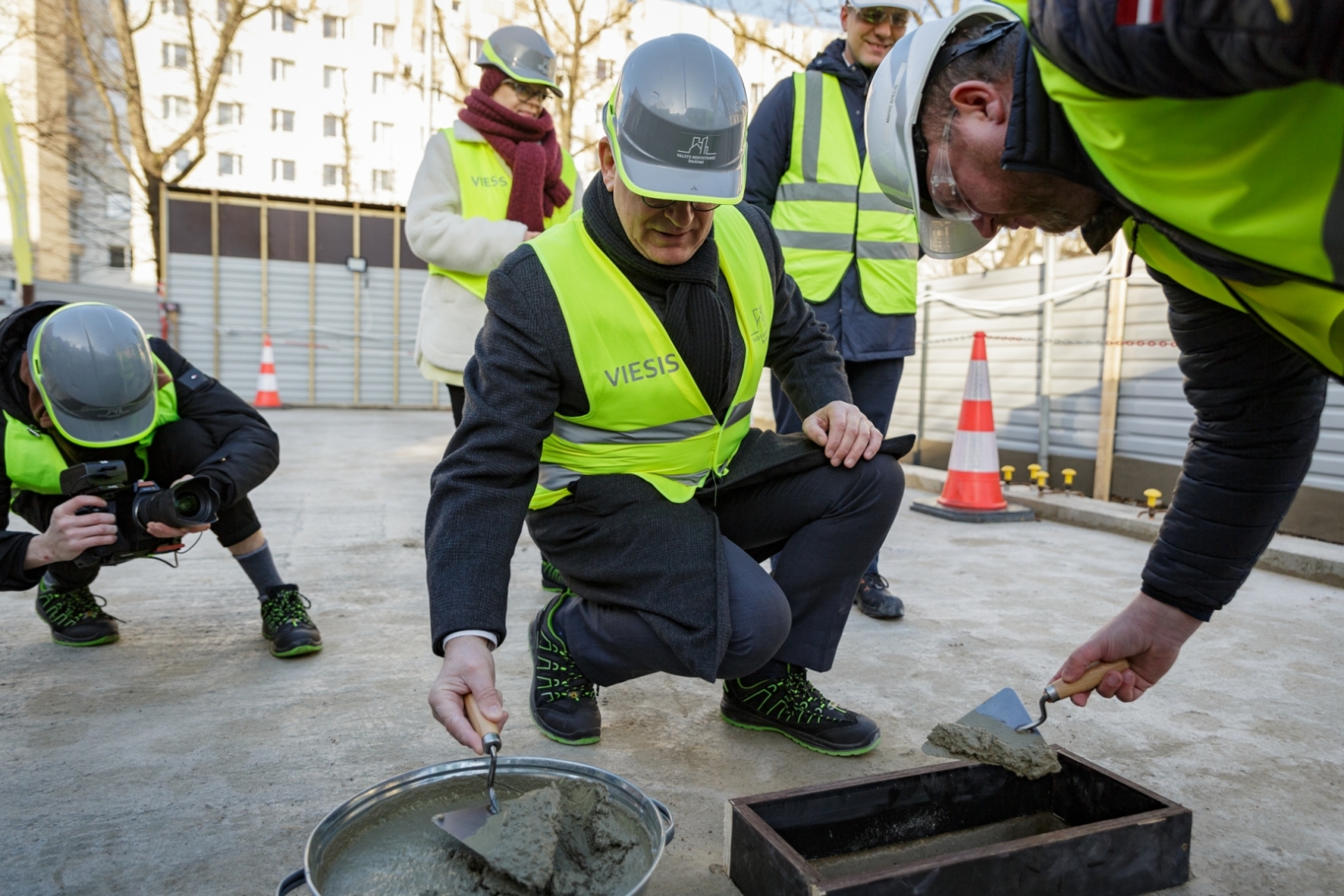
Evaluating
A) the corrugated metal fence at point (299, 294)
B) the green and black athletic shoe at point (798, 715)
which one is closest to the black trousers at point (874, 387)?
the green and black athletic shoe at point (798, 715)

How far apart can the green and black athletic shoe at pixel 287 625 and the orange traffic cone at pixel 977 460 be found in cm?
349

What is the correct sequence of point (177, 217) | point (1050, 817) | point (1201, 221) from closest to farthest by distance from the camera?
point (1201, 221), point (1050, 817), point (177, 217)

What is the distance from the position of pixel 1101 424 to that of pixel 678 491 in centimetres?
443

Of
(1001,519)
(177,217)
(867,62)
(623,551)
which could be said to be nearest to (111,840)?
(623,551)

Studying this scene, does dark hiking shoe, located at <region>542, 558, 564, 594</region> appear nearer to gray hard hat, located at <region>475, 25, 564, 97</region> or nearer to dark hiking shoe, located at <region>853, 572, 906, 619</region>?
dark hiking shoe, located at <region>853, 572, 906, 619</region>

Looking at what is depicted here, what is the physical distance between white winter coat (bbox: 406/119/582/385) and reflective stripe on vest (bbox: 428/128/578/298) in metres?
0.02

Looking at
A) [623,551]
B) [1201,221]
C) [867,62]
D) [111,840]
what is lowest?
[111,840]

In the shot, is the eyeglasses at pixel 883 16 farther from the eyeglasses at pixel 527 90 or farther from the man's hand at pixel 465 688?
the man's hand at pixel 465 688

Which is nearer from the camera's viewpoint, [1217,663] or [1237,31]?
[1237,31]

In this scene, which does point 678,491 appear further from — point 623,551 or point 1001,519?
point 1001,519

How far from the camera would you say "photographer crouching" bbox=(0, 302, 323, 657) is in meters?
2.49

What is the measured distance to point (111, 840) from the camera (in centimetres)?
167

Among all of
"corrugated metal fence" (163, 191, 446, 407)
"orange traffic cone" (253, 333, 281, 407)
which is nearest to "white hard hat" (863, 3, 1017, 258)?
"orange traffic cone" (253, 333, 281, 407)

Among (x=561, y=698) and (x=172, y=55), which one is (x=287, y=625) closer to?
(x=561, y=698)
